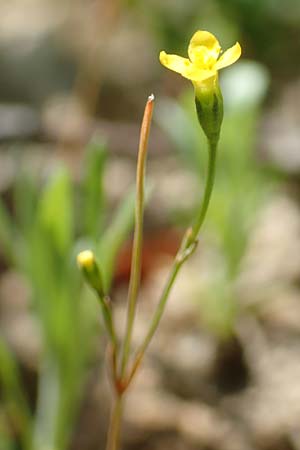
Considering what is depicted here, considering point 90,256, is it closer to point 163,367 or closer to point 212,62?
point 212,62

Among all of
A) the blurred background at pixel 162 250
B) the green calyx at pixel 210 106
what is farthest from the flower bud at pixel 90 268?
the blurred background at pixel 162 250

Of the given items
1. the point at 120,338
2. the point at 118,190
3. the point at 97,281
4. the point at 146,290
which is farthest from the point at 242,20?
the point at 97,281

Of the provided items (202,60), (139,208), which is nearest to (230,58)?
(202,60)

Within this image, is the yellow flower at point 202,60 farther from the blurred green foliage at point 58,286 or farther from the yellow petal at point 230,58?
the blurred green foliage at point 58,286

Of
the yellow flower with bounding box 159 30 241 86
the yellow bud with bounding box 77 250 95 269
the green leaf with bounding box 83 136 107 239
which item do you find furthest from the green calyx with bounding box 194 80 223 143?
the green leaf with bounding box 83 136 107 239

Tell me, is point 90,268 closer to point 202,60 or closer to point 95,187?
point 202,60

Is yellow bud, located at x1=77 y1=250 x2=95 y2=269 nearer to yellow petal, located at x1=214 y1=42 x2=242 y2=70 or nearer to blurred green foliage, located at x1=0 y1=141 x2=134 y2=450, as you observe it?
yellow petal, located at x1=214 y1=42 x2=242 y2=70
